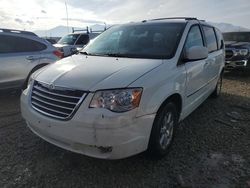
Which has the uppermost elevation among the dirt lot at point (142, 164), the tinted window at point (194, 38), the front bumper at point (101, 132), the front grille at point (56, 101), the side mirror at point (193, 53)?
the tinted window at point (194, 38)

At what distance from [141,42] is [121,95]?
4.74ft

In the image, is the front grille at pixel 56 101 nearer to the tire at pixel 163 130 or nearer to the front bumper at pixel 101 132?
the front bumper at pixel 101 132

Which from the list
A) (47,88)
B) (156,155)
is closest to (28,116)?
(47,88)

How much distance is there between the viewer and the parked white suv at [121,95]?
257 centimetres

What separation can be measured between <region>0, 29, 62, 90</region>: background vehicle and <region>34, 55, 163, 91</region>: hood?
273cm

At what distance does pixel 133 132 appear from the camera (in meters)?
2.64

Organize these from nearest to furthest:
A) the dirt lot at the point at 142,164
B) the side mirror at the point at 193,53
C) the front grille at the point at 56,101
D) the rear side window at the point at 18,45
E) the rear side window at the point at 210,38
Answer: the front grille at the point at 56,101 → the dirt lot at the point at 142,164 → the side mirror at the point at 193,53 → the rear side window at the point at 210,38 → the rear side window at the point at 18,45

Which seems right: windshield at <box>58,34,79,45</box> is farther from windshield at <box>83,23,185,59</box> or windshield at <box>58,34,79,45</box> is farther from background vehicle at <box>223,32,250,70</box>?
windshield at <box>83,23,185,59</box>

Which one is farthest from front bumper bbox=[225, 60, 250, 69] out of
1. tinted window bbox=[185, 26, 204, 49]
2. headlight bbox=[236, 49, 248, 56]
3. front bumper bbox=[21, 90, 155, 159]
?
front bumper bbox=[21, 90, 155, 159]

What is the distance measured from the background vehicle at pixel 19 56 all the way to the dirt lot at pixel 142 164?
166cm

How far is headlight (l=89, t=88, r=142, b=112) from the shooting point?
2.57 metres

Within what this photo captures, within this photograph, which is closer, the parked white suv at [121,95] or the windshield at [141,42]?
the parked white suv at [121,95]

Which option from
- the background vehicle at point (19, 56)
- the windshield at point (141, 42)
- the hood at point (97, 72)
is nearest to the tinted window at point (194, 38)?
the windshield at point (141, 42)

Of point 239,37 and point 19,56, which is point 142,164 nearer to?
point 19,56
